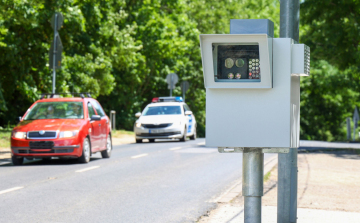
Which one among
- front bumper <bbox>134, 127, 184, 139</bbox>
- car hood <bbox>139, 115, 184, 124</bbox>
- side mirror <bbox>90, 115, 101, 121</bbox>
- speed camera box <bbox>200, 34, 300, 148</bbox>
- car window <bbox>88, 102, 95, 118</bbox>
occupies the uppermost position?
speed camera box <bbox>200, 34, 300, 148</bbox>

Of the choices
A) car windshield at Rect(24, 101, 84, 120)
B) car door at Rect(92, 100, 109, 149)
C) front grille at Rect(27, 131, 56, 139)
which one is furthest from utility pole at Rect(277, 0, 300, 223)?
car door at Rect(92, 100, 109, 149)

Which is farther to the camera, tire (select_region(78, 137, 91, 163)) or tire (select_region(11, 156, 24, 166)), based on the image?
tire (select_region(78, 137, 91, 163))

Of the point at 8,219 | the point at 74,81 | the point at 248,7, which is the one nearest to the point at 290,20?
the point at 8,219

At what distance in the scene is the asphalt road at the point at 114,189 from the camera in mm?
7930

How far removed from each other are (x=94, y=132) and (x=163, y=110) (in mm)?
11582

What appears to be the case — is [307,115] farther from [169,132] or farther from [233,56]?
[233,56]

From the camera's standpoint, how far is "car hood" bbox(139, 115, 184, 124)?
25903 mm

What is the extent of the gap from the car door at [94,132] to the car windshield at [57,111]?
346 mm

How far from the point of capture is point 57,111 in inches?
613

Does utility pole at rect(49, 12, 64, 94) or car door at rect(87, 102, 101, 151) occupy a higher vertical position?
utility pole at rect(49, 12, 64, 94)

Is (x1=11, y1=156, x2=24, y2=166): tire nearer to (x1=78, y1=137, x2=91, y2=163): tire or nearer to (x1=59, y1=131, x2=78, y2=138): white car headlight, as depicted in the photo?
(x1=59, y1=131, x2=78, y2=138): white car headlight

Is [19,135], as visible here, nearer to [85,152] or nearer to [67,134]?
[67,134]

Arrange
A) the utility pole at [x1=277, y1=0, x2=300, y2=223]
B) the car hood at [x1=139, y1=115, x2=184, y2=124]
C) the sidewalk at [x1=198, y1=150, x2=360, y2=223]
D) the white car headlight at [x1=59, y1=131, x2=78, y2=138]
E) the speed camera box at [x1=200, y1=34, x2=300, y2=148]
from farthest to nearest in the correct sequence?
the car hood at [x1=139, y1=115, x2=184, y2=124] → the white car headlight at [x1=59, y1=131, x2=78, y2=138] → the sidewalk at [x1=198, y1=150, x2=360, y2=223] → the utility pole at [x1=277, y1=0, x2=300, y2=223] → the speed camera box at [x1=200, y1=34, x2=300, y2=148]

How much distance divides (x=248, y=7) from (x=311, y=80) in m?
14.0
